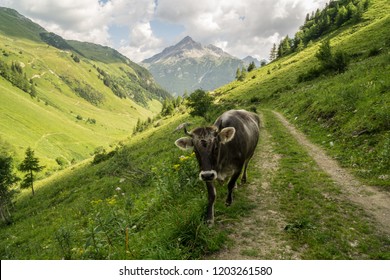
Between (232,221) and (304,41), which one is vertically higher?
(304,41)

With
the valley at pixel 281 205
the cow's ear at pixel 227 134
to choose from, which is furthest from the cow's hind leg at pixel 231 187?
the cow's ear at pixel 227 134

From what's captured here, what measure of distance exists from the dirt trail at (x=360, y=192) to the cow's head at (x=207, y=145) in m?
5.35

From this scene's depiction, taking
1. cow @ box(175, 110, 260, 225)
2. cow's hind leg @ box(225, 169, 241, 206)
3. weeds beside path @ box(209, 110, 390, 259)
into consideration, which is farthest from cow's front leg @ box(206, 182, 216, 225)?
cow's hind leg @ box(225, 169, 241, 206)

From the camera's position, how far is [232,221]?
28.1 ft

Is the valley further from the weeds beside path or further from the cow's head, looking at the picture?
the cow's head

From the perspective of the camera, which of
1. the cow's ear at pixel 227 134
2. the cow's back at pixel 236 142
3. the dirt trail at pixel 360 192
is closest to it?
the cow's ear at pixel 227 134

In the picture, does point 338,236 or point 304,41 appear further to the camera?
point 304,41

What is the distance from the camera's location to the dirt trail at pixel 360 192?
9.06m

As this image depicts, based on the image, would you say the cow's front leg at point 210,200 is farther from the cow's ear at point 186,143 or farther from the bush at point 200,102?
the bush at point 200,102

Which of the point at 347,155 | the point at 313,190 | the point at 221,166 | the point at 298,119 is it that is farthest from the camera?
the point at 298,119

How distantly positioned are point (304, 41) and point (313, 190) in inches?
4917

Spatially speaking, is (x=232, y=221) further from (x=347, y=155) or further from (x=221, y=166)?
(x=347, y=155)

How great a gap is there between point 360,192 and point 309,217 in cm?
351
